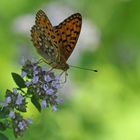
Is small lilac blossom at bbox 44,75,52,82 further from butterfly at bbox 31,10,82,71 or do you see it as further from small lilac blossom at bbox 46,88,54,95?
butterfly at bbox 31,10,82,71

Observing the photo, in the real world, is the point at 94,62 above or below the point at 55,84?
below

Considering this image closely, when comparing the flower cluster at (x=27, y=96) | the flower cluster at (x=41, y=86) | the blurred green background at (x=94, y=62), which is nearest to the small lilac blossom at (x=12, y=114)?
the flower cluster at (x=27, y=96)

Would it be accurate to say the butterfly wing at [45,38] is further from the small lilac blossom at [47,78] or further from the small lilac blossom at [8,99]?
the small lilac blossom at [8,99]

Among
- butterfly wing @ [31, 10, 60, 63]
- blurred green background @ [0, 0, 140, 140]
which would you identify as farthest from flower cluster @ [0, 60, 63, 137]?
blurred green background @ [0, 0, 140, 140]

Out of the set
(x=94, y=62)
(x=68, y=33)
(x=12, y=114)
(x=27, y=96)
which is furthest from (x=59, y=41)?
(x=94, y=62)

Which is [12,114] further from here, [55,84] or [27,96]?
[55,84]

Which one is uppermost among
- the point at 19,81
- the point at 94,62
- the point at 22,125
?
the point at 19,81

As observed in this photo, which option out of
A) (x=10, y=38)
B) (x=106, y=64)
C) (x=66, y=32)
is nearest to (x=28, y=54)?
(x=10, y=38)
